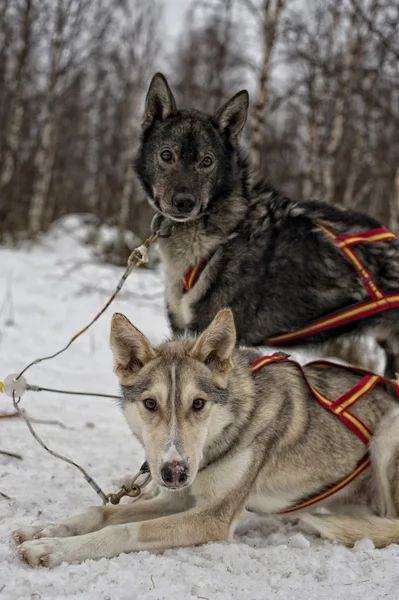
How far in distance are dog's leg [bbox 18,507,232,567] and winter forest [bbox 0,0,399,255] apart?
544 cm

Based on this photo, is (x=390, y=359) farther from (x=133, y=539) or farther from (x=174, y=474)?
(x=133, y=539)

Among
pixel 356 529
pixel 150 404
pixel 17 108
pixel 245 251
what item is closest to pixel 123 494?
pixel 150 404

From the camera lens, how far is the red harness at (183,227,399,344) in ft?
13.5

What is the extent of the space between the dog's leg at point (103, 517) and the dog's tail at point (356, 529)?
0.84 meters

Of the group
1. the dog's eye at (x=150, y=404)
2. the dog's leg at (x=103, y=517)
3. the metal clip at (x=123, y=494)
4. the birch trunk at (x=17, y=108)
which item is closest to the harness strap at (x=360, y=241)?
the dog's eye at (x=150, y=404)

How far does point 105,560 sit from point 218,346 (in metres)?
1.30

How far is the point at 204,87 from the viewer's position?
744 inches

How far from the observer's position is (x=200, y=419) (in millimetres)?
3104

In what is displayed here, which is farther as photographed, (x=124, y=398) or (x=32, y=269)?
(x=32, y=269)

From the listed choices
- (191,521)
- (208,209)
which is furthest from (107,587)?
(208,209)

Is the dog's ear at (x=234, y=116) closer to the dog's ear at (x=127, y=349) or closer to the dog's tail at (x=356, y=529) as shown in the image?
the dog's ear at (x=127, y=349)

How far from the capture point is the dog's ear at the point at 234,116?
4387mm

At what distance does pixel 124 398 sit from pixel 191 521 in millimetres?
795

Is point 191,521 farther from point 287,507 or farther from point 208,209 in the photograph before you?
point 208,209
